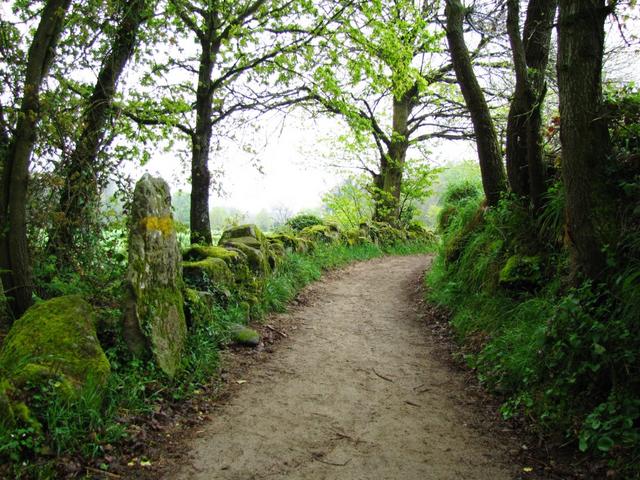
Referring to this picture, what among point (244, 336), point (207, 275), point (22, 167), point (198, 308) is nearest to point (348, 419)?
point (244, 336)

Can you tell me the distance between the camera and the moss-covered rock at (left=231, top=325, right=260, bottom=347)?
19.2ft

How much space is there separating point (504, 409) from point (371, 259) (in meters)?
9.66

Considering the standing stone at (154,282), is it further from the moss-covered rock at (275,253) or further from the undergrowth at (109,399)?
the moss-covered rock at (275,253)

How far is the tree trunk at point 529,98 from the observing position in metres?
5.88

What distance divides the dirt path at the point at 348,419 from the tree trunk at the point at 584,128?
2015 mm

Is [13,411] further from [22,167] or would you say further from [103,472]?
[22,167]

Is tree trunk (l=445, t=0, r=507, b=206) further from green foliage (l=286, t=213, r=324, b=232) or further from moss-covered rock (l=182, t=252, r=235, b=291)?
green foliage (l=286, t=213, r=324, b=232)

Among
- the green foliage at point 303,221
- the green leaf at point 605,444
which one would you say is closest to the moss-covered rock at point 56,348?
the green leaf at point 605,444

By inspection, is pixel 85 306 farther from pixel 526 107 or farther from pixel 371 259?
pixel 371 259

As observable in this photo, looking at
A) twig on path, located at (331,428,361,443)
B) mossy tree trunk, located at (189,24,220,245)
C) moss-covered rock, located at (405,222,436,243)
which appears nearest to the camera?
twig on path, located at (331,428,361,443)

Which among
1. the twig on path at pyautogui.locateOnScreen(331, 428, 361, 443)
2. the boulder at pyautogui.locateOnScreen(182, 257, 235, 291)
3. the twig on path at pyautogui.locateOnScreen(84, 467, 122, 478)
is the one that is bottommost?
the twig on path at pyautogui.locateOnScreen(331, 428, 361, 443)

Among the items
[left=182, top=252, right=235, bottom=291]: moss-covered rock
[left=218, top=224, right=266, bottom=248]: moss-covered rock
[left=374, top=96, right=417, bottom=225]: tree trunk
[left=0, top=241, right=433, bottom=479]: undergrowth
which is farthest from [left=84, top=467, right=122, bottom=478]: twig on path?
[left=374, top=96, right=417, bottom=225]: tree trunk

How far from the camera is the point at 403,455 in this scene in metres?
3.56

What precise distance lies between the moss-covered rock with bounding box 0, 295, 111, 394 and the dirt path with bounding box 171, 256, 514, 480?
1.13 metres
